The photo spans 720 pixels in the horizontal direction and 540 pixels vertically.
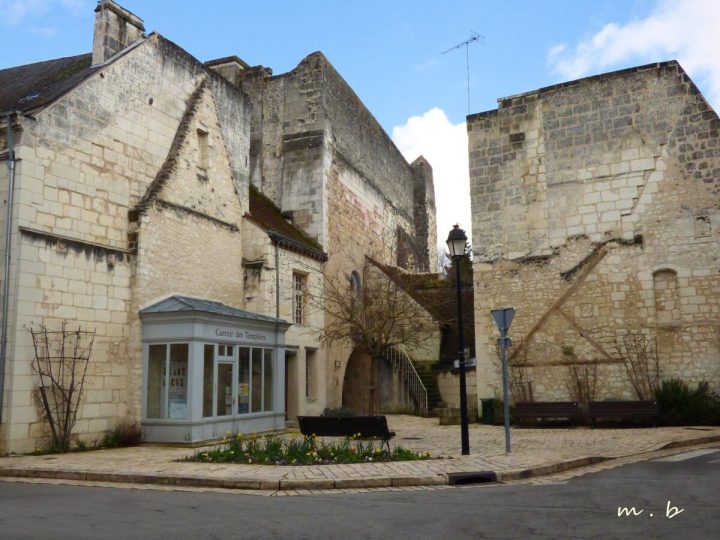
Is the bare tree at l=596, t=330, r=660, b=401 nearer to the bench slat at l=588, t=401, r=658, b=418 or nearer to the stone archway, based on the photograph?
the bench slat at l=588, t=401, r=658, b=418

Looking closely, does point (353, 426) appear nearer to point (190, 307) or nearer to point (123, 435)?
point (190, 307)

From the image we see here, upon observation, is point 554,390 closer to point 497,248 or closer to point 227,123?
point 497,248

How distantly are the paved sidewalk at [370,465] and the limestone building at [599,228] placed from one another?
343 centimetres

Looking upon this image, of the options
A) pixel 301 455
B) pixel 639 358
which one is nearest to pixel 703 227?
pixel 639 358

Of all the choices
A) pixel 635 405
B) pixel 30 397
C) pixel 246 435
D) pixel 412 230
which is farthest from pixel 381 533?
pixel 412 230

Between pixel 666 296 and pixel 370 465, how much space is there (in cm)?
1029

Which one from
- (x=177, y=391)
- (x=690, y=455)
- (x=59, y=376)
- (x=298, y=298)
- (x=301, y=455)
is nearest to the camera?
(x=301, y=455)

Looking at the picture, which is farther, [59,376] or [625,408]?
[625,408]

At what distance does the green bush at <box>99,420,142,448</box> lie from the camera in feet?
42.2

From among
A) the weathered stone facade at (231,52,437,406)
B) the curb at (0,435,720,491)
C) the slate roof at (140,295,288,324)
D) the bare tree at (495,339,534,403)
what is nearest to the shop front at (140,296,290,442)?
the slate roof at (140,295,288,324)

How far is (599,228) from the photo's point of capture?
690 inches

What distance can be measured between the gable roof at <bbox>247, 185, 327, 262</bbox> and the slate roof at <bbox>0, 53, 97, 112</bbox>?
5.34m

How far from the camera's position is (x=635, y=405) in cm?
1520

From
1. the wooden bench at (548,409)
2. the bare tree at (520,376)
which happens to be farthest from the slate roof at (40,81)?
the bare tree at (520,376)
